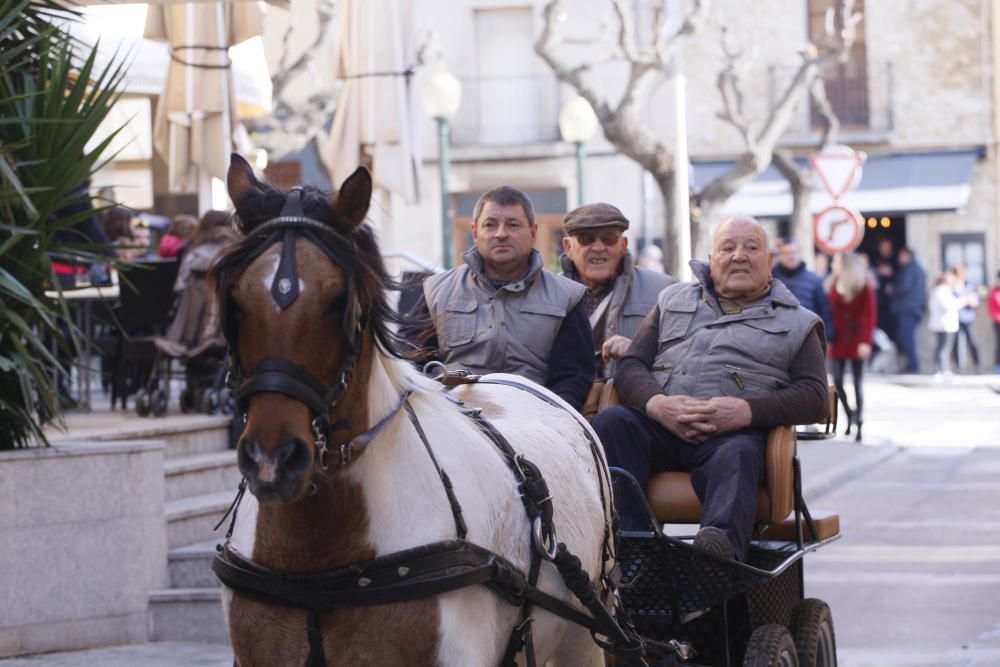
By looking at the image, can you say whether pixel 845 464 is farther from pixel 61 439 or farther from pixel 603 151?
pixel 603 151

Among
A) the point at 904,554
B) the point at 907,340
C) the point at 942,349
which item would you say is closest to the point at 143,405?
the point at 904,554

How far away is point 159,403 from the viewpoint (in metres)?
10.9

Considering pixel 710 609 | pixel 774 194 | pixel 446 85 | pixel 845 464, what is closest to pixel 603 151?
pixel 774 194

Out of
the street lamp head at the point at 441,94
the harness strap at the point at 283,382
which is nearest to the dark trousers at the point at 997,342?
the street lamp head at the point at 441,94

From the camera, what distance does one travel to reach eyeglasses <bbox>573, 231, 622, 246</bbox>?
7426 millimetres

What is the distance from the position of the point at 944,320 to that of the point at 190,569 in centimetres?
2457

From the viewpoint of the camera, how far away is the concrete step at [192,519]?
866 centimetres

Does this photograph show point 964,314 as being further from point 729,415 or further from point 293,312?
point 293,312

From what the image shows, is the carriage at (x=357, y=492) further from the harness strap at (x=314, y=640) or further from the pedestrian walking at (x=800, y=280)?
the pedestrian walking at (x=800, y=280)

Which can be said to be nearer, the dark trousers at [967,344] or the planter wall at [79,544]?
the planter wall at [79,544]

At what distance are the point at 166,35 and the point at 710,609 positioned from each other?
26.5ft

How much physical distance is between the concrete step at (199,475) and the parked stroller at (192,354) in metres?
0.97

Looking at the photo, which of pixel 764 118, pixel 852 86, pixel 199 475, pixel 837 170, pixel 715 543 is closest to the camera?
pixel 715 543

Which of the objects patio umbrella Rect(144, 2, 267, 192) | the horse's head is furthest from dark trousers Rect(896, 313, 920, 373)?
the horse's head
